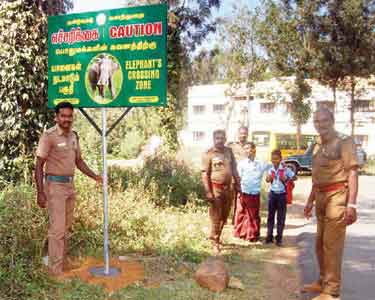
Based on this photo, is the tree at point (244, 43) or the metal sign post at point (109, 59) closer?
the metal sign post at point (109, 59)

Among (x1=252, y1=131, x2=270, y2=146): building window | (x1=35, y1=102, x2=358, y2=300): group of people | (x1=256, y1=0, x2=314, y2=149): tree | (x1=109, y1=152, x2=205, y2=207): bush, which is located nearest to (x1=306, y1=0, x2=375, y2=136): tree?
(x1=256, y1=0, x2=314, y2=149): tree

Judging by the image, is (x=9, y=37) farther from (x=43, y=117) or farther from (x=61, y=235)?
(x=61, y=235)

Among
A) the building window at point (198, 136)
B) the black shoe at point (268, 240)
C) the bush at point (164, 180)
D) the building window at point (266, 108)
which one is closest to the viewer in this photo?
the black shoe at point (268, 240)

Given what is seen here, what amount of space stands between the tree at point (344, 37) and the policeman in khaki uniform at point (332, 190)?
16.7 meters

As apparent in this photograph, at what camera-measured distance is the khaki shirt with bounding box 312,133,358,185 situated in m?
4.23

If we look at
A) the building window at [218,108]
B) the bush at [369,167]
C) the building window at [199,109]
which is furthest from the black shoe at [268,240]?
the building window at [199,109]

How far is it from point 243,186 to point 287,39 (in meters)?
15.2

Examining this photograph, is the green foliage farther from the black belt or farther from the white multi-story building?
the white multi-story building

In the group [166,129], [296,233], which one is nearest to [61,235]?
[296,233]

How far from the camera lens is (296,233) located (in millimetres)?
8219

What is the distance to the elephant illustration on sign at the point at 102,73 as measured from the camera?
487 cm

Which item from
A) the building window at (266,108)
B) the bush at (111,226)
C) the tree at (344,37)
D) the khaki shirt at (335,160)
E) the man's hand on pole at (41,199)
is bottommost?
the bush at (111,226)

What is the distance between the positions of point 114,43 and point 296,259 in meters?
4.03

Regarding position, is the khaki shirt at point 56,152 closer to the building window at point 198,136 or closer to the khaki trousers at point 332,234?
the khaki trousers at point 332,234
